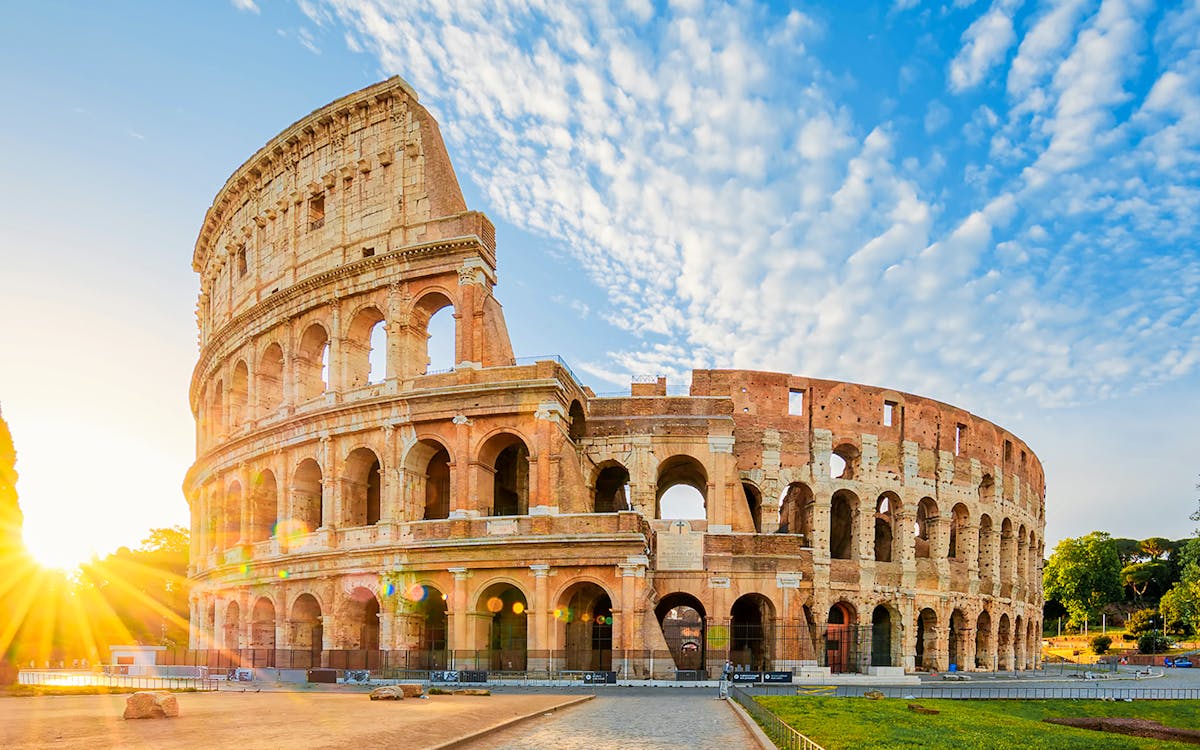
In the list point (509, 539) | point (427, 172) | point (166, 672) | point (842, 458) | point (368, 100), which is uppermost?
point (368, 100)

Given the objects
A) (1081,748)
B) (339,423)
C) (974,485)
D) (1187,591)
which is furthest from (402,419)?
(1187,591)

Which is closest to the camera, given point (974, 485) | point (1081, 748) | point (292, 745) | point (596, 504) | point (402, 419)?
point (292, 745)

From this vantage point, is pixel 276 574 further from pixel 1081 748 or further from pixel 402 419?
pixel 1081 748

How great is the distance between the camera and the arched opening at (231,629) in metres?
36.1

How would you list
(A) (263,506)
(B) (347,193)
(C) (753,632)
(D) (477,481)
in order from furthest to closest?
1. (C) (753,632)
2. (A) (263,506)
3. (B) (347,193)
4. (D) (477,481)

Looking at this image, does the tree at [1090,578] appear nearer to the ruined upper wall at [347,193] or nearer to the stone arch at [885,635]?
the stone arch at [885,635]

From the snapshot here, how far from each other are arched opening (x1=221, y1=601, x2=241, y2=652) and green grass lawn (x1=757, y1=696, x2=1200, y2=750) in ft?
78.4

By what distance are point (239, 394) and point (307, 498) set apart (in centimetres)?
789

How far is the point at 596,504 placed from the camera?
3753 cm

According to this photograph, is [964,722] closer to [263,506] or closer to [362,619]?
[362,619]

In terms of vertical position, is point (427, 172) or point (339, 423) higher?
point (427, 172)

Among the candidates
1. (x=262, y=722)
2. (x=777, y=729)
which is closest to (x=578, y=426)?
(x=262, y=722)

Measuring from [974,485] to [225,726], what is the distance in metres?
37.4

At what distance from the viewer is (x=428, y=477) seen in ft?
109
